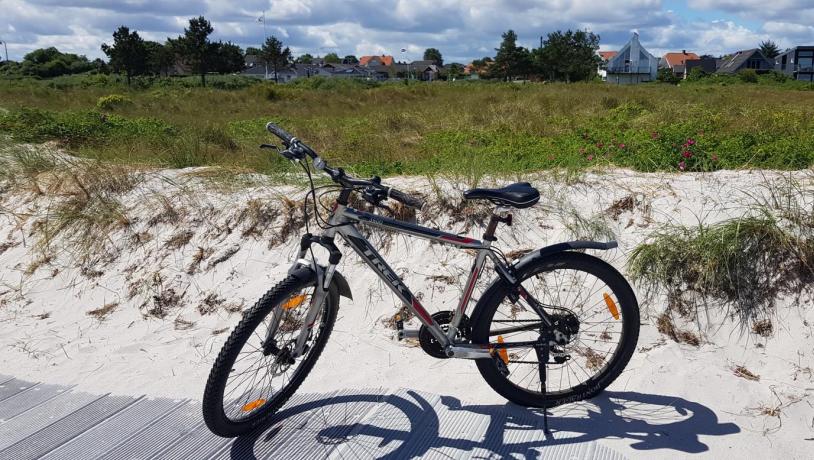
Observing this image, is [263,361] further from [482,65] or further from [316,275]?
[482,65]

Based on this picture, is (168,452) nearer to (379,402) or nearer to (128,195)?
(379,402)

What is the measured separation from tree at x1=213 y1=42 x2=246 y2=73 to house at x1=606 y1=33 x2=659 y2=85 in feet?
125

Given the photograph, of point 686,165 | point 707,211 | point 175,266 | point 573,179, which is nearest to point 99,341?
point 175,266

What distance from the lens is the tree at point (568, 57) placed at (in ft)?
208

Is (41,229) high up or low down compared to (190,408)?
up

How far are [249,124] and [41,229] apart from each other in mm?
9452

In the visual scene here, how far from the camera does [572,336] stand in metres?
3.36

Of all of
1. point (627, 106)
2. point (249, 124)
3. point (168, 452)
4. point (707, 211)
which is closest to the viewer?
point (168, 452)

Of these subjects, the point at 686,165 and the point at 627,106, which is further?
the point at 627,106

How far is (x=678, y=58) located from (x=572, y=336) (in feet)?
332

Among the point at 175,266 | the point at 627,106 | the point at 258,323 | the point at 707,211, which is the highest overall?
the point at 627,106

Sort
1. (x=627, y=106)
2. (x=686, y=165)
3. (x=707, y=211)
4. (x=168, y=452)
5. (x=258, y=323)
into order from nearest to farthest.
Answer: (x=258, y=323) < (x=168, y=452) < (x=707, y=211) < (x=686, y=165) < (x=627, y=106)

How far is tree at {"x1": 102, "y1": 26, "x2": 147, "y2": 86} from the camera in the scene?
51.5 metres

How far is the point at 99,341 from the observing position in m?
4.73
